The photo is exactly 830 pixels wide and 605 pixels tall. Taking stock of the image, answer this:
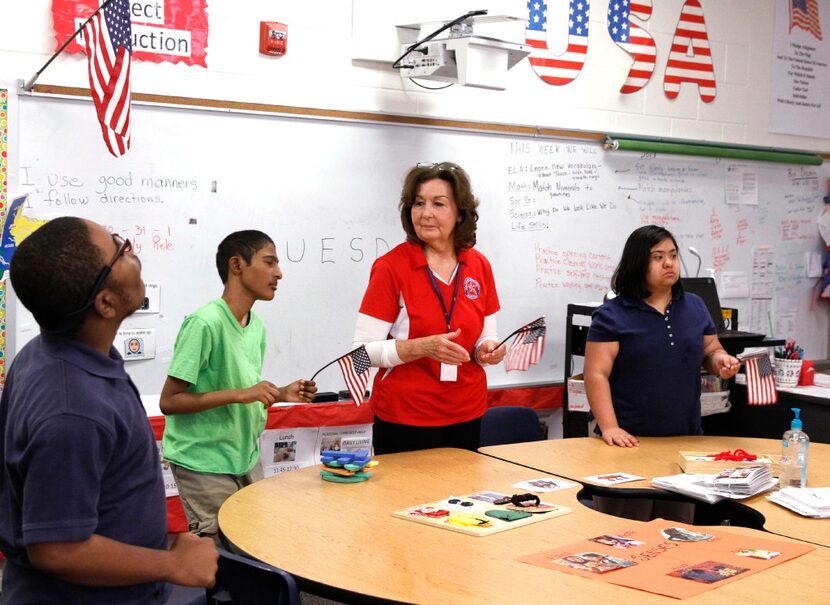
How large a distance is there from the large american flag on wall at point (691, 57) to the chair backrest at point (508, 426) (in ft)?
9.61

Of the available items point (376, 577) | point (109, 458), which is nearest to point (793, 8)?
point (376, 577)

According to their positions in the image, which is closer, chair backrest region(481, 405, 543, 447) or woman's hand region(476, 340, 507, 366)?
woman's hand region(476, 340, 507, 366)

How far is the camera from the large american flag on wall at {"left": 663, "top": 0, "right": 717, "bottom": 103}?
595 centimetres

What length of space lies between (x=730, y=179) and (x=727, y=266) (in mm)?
550

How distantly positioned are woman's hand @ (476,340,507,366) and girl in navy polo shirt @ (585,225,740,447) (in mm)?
396

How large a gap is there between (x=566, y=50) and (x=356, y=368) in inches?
121

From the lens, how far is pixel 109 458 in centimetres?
163

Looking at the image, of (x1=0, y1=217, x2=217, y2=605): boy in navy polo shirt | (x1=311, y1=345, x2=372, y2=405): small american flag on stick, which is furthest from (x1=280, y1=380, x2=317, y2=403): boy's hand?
(x1=0, y1=217, x2=217, y2=605): boy in navy polo shirt

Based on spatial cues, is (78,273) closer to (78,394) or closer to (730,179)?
(78,394)

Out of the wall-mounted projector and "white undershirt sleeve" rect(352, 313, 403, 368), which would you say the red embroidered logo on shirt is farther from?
the wall-mounted projector

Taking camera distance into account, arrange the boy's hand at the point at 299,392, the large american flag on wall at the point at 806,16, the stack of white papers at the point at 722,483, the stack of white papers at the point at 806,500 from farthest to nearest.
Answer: the large american flag on wall at the point at 806,16, the boy's hand at the point at 299,392, the stack of white papers at the point at 722,483, the stack of white papers at the point at 806,500

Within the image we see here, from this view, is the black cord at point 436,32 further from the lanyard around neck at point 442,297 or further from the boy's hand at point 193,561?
the boy's hand at point 193,561

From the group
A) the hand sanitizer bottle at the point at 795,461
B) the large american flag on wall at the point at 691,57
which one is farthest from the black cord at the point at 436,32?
the hand sanitizer bottle at the point at 795,461

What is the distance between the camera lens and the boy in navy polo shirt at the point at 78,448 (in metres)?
1.56
